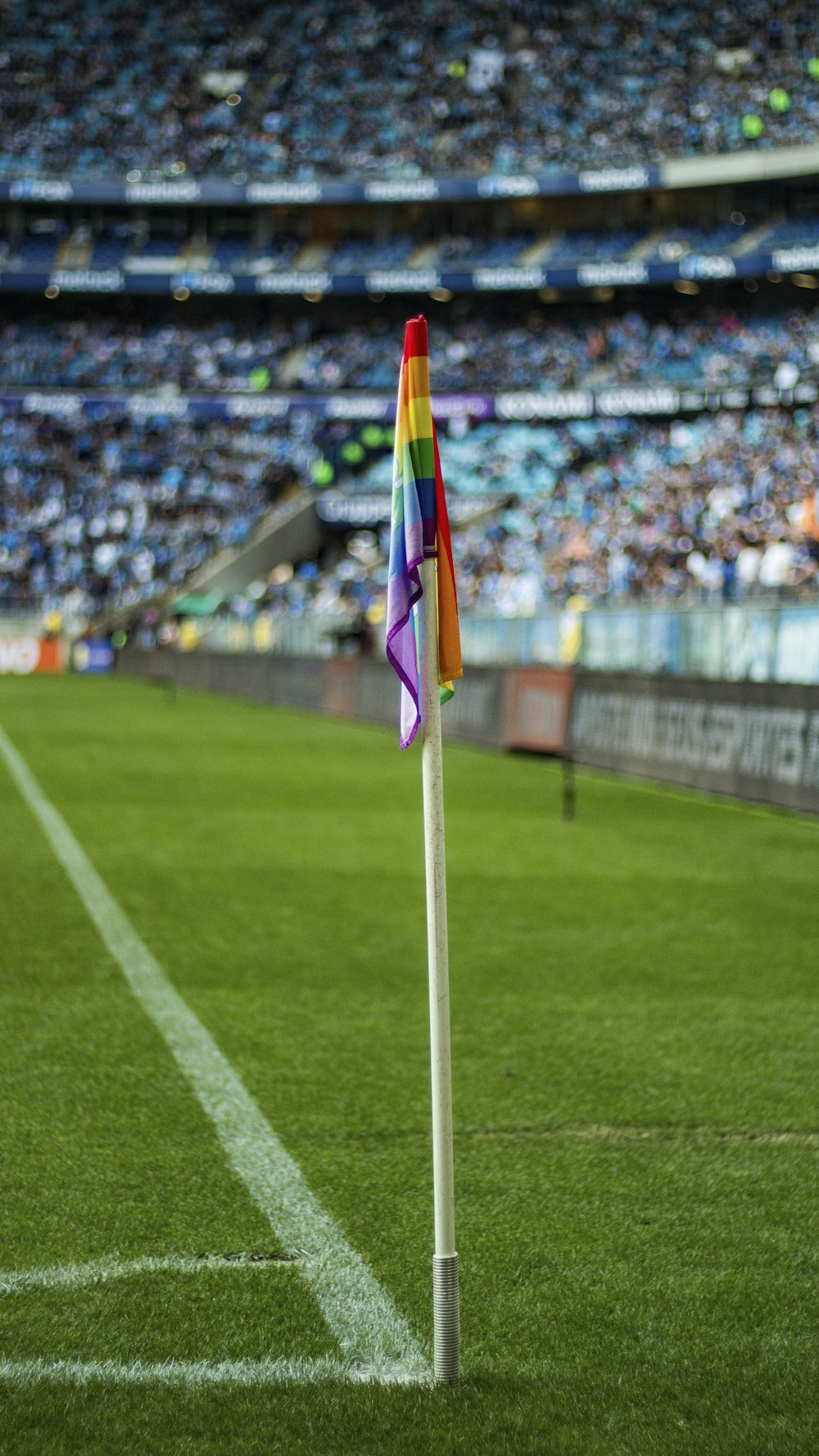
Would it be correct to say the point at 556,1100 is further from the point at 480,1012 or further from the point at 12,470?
the point at 12,470

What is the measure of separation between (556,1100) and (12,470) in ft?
164

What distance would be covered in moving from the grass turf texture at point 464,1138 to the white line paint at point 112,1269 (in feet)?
0.12

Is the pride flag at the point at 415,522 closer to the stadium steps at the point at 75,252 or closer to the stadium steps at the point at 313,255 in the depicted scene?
the stadium steps at the point at 313,255

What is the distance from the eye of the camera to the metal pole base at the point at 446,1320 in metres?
2.97

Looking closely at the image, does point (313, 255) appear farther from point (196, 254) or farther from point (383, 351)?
point (383, 351)

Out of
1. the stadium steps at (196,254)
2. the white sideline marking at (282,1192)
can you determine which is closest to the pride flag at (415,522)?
the white sideline marking at (282,1192)

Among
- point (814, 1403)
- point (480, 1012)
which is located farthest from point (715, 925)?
point (814, 1403)

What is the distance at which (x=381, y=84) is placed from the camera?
197ft

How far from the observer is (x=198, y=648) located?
4441 centimetres

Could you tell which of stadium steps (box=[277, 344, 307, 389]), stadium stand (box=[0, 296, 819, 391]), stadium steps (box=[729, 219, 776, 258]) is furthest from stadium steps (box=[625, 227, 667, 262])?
stadium steps (box=[277, 344, 307, 389])

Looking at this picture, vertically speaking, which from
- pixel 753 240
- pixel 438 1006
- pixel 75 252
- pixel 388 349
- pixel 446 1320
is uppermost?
pixel 753 240

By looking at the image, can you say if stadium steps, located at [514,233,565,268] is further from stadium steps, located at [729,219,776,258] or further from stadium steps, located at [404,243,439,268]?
stadium steps, located at [729,219,776,258]

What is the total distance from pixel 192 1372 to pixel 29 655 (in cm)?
4672

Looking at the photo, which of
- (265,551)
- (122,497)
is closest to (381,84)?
(122,497)
